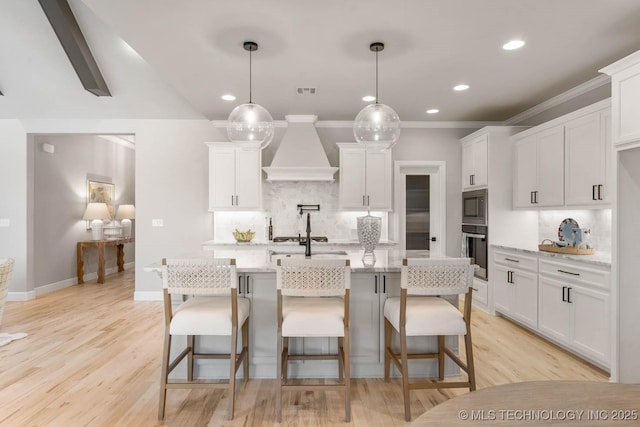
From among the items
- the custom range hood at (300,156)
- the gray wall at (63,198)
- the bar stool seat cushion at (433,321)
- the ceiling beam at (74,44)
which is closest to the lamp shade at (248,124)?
the bar stool seat cushion at (433,321)

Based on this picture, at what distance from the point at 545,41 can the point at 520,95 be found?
4.99 ft

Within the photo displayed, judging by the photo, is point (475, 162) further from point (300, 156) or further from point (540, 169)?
point (300, 156)

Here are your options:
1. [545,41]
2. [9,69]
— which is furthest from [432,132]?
[9,69]

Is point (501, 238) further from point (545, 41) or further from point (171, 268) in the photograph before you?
point (171, 268)

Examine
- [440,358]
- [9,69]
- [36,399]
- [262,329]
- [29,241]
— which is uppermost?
[9,69]

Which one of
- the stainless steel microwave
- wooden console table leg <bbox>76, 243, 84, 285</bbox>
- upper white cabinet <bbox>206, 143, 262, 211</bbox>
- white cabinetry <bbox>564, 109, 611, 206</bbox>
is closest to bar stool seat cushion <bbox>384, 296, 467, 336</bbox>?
white cabinetry <bbox>564, 109, 611, 206</bbox>

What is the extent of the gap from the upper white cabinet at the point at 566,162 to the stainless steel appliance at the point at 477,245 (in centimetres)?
58

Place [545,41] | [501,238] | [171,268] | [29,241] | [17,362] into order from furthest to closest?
[29,241] < [501,238] < [17,362] < [545,41] < [171,268]

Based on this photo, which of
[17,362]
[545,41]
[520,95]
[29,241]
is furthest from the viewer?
[29,241]

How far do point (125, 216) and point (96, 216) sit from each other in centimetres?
107

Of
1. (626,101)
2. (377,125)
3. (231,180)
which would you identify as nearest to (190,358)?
(377,125)

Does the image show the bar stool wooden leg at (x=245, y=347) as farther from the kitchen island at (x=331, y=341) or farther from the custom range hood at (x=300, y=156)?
the custom range hood at (x=300, y=156)

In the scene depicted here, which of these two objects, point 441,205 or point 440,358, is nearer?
point 440,358

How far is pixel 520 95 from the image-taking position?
176 inches
